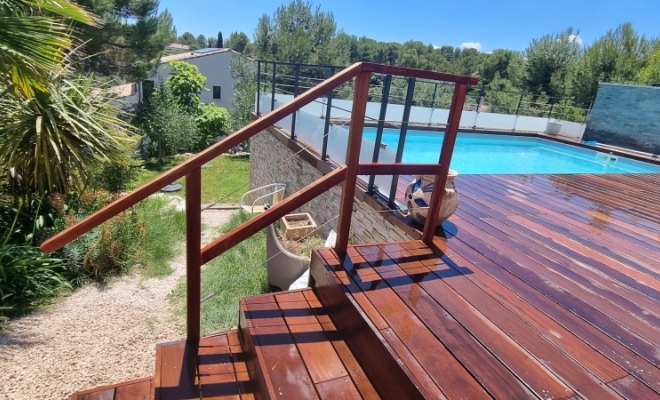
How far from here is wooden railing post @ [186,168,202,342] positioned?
1479 millimetres

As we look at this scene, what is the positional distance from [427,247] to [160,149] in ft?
48.9

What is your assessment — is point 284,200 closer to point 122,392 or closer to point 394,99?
point 122,392

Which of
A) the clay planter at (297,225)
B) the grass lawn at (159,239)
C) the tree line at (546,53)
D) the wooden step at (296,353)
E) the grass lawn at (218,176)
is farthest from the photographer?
the tree line at (546,53)

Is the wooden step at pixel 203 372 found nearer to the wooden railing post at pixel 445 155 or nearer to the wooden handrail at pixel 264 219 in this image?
the wooden handrail at pixel 264 219

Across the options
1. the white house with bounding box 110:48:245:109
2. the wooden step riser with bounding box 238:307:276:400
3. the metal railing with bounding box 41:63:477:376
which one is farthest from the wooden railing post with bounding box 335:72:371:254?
the white house with bounding box 110:48:245:109

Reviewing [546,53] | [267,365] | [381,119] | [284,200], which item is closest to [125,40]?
[381,119]

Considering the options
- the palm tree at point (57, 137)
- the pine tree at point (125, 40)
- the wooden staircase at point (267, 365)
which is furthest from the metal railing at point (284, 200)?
the pine tree at point (125, 40)

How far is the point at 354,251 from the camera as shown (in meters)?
2.20

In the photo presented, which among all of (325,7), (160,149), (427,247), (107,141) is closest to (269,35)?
(325,7)

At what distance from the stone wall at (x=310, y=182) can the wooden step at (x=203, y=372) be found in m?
1.38

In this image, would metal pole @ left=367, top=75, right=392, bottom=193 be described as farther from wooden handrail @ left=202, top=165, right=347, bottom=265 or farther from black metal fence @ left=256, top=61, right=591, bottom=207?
wooden handrail @ left=202, top=165, right=347, bottom=265

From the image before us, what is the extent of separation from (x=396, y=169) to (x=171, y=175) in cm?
122

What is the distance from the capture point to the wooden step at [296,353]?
4.55ft

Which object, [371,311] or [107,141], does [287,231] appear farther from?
[371,311]
